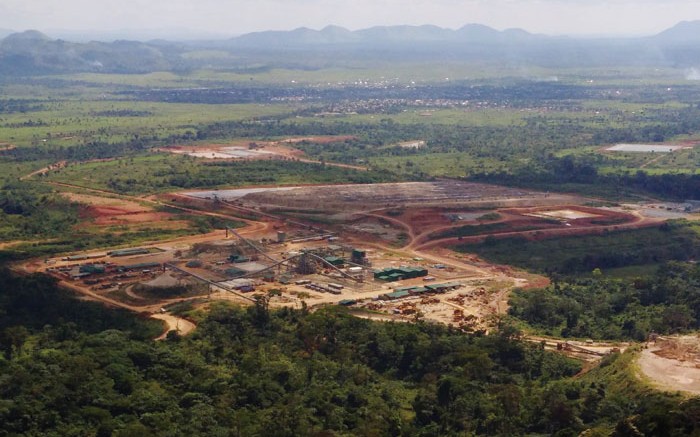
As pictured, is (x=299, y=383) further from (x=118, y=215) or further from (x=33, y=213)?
(x=33, y=213)

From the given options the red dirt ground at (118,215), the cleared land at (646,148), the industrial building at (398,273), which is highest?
the cleared land at (646,148)

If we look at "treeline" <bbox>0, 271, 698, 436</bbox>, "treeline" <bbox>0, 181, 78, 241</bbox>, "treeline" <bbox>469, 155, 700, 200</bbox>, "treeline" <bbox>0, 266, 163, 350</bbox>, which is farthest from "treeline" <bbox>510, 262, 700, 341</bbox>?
"treeline" <bbox>0, 181, 78, 241</bbox>

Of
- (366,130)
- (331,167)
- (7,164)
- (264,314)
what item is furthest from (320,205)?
(366,130)

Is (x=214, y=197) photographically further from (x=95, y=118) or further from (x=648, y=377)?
(x=95, y=118)

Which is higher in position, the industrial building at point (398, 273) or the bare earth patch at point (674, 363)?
the bare earth patch at point (674, 363)

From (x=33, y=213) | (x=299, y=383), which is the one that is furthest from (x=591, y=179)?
(x=299, y=383)

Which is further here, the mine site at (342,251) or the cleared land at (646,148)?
the cleared land at (646,148)

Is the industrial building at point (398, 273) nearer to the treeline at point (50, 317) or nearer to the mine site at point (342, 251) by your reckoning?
the mine site at point (342, 251)

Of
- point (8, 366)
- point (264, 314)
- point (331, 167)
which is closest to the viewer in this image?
point (8, 366)

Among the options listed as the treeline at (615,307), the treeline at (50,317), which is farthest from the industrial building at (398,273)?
the treeline at (50,317)
